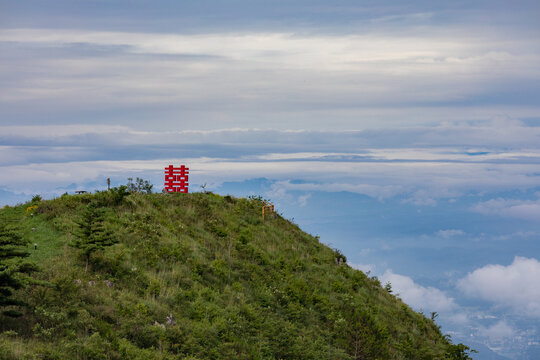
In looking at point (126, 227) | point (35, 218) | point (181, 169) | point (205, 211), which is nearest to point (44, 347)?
point (126, 227)

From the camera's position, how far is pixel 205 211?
3647 cm

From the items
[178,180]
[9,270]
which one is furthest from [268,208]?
[9,270]

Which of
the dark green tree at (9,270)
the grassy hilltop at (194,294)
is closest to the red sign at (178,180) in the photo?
the grassy hilltop at (194,294)

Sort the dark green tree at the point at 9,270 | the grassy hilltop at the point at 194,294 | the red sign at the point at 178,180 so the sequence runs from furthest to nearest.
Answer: the red sign at the point at 178,180
the grassy hilltop at the point at 194,294
the dark green tree at the point at 9,270

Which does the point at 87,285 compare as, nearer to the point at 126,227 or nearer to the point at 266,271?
the point at 126,227

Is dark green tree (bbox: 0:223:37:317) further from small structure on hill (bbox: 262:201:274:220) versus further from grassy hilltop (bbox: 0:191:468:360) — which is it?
small structure on hill (bbox: 262:201:274:220)

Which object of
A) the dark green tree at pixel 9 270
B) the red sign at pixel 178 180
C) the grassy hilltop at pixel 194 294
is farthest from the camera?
the red sign at pixel 178 180

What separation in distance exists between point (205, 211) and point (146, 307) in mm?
16286

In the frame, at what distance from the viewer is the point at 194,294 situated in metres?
23.6

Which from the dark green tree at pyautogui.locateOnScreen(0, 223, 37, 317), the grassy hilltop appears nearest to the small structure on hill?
the grassy hilltop

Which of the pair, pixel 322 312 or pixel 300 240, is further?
pixel 300 240

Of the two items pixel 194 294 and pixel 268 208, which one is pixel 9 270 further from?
pixel 268 208

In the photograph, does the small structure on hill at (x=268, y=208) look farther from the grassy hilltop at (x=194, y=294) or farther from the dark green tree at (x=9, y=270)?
the dark green tree at (x=9, y=270)

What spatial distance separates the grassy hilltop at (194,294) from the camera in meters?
18.1
